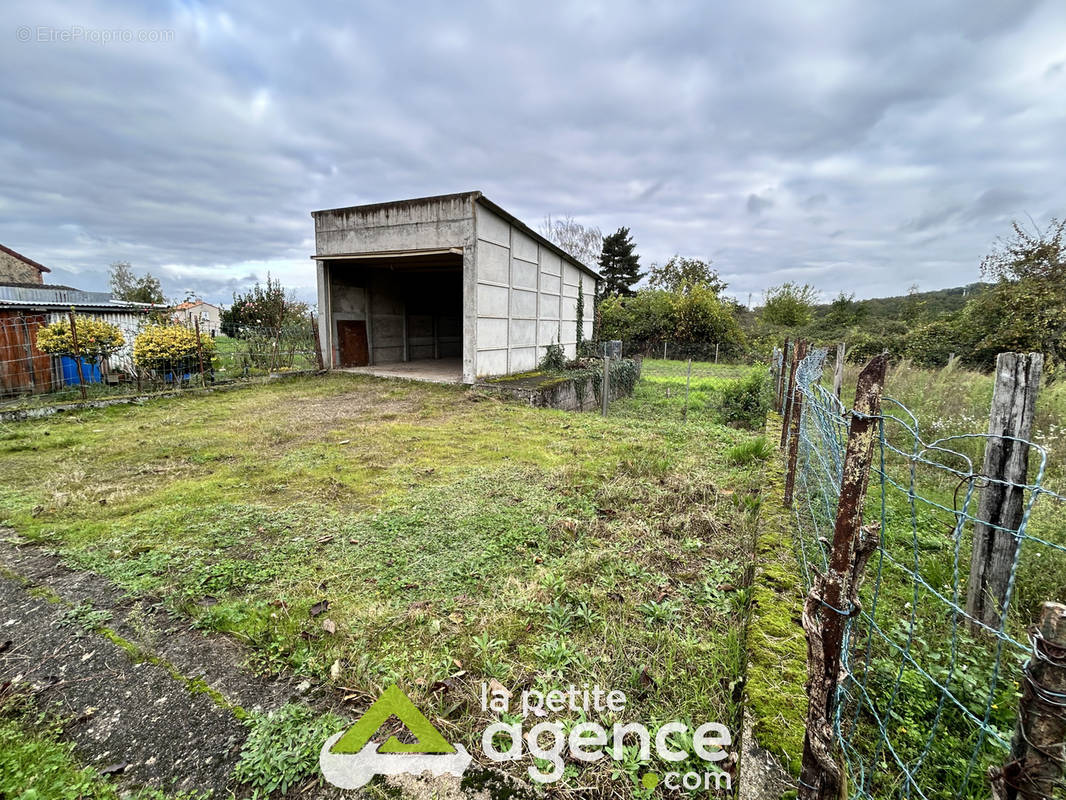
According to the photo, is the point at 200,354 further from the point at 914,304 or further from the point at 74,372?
the point at 914,304

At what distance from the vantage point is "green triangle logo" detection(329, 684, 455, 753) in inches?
71.4

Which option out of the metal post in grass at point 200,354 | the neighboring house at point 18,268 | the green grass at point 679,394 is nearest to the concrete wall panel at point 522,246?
the green grass at point 679,394

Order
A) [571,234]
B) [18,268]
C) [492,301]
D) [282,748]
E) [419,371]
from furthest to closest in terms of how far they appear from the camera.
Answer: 1. [571,234]
2. [18,268]
3. [419,371]
4. [492,301]
5. [282,748]

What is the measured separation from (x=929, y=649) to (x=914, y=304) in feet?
103

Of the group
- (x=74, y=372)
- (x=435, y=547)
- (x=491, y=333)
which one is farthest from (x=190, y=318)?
(x=435, y=547)

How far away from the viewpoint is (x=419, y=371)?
1335cm

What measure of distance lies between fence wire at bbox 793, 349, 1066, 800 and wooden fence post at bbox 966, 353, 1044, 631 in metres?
0.09

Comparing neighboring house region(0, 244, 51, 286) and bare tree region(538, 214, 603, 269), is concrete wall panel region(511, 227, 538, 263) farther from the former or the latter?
neighboring house region(0, 244, 51, 286)

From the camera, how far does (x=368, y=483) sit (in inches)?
185

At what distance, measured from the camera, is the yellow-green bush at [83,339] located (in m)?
8.92

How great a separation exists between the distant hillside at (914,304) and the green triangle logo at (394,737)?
28.7 metres

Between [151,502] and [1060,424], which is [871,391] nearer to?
[151,502]

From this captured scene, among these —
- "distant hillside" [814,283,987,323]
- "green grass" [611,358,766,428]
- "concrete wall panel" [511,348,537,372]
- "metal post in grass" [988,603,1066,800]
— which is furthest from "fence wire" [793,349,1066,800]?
"distant hillside" [814,283,987,323]

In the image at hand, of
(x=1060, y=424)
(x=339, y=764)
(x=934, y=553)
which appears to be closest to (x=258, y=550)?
(x=339, y=764)
